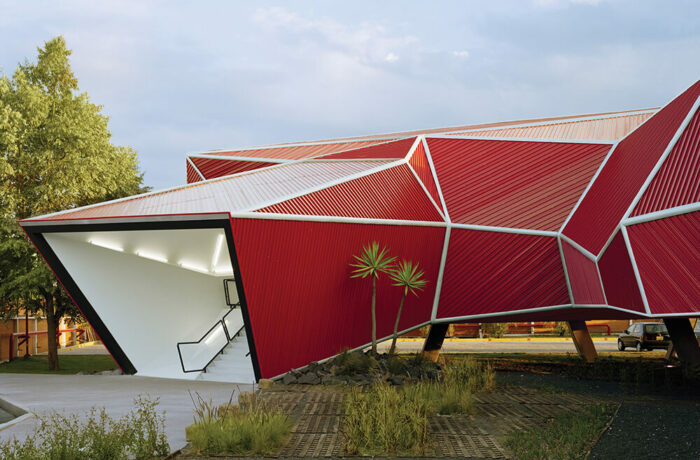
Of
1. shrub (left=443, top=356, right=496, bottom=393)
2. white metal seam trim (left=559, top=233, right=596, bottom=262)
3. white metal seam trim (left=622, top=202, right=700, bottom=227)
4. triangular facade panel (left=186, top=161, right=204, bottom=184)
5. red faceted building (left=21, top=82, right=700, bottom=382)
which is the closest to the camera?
white metal seam trim (left=622, top=202, right=700, bottom=227)

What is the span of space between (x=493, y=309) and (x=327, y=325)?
16.5ft

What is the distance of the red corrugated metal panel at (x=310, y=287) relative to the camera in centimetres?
1314

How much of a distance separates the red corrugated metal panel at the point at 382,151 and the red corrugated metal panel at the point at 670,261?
8632mm

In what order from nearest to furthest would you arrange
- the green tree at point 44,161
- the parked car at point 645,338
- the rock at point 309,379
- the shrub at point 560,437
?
the shrub at point 560,437, the rock at point 309,379, the green tree at point 44,161, the parked car at point 645,338

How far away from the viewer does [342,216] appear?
14883 millimetres

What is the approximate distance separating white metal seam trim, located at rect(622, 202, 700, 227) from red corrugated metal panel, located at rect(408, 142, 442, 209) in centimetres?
736

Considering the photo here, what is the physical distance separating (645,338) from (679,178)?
66.0 feet

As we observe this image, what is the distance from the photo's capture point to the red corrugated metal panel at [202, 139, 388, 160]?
22.2 meters

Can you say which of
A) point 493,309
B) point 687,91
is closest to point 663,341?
point 493,309

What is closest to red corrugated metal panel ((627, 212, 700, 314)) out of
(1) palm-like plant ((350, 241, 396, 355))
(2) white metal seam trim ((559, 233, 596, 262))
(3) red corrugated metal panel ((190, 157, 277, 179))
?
(2) white metal seam trim ((559, 233, 596, 262))

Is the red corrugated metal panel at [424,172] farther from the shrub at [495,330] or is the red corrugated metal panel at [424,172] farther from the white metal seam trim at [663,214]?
the shrub at [495,330]

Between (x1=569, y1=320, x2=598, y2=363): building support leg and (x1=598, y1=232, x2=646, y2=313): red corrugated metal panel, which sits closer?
(x1=598, y1=232, x2=646, y2=313): red corrugated metal panel

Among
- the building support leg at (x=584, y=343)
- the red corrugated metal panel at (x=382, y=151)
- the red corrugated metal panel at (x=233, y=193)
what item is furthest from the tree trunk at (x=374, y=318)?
the building support leg at (x=584, y=343)

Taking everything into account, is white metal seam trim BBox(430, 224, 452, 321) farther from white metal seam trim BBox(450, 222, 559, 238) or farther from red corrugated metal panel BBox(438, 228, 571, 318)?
white metal seam trim BBox(450, 222, 559, 238)
